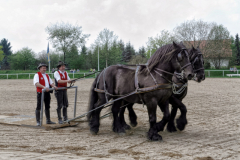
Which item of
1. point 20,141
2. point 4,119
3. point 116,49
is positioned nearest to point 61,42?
point 116,49

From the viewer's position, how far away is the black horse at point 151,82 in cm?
482

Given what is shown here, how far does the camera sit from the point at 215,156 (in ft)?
12.5

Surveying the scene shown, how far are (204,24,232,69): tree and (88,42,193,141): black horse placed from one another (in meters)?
32.0

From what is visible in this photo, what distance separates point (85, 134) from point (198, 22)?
113ft

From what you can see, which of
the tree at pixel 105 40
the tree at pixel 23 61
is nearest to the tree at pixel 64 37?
the tree at pixel 105 40

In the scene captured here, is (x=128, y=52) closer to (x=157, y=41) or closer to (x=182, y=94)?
(x=157, y=41)

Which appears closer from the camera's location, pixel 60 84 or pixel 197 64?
pixel 197 64

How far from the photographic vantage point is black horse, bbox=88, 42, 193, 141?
4.82 m

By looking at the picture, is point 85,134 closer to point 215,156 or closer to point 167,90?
point 167,90

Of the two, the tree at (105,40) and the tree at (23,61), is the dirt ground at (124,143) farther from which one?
the tree at (23,61)

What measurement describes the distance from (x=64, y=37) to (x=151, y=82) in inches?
1187

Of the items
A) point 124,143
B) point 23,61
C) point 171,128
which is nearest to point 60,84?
point 124,143

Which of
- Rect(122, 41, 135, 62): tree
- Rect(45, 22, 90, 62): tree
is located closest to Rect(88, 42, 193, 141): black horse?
Rect(45, 22, 90, 62): tree

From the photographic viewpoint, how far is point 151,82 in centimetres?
492
